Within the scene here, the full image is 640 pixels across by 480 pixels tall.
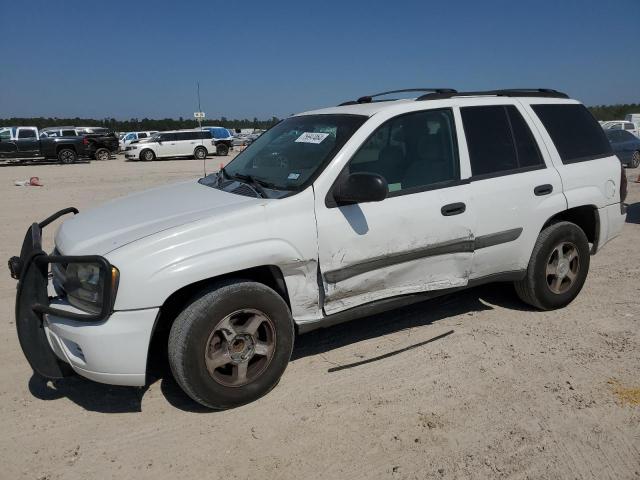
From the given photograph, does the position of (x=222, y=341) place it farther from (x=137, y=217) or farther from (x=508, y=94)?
(x=508, y=94)

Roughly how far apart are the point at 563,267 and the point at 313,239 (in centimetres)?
254

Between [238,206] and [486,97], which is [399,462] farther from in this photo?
[486,97]

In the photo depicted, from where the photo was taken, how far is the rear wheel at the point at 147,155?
91.2 ft

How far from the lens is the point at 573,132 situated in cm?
447

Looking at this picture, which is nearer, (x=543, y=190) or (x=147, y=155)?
(x=543, y=190)

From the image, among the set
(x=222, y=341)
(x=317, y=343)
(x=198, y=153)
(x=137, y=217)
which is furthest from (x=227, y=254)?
(x=198, y=153)

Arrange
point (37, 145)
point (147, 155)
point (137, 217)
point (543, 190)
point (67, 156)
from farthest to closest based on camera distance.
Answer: point (147, 155)
point (67, 156)
point (37, 145)
point (543, 190)
point (137, 217)

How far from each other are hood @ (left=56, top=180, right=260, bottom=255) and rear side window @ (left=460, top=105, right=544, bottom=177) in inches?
70.2

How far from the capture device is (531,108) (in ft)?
14.0

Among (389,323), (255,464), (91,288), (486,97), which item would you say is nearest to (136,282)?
(91,288)

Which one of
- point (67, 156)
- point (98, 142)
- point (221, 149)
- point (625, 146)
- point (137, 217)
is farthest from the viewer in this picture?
point (221, 149)

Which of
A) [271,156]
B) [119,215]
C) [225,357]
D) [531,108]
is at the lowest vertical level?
[225,357]

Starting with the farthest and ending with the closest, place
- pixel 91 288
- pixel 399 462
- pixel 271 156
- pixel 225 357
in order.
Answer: pixel 271 156, pixel 225 357, pixel 91 288, pixel 399 462

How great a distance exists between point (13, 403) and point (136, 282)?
1.35 meters
